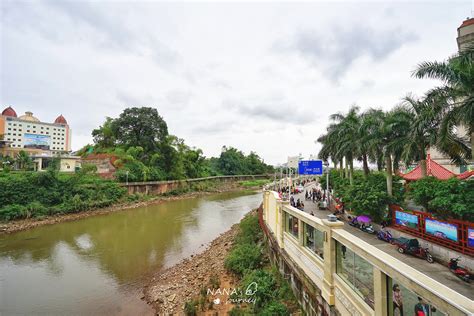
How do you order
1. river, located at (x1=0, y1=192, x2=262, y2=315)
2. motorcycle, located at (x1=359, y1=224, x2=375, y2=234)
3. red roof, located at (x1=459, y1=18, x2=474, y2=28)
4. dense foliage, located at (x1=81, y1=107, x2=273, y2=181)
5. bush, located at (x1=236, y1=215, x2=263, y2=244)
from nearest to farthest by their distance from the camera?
1. river, located at (x1=0, y1=192, x2=262, y2=315)
2. motorcycle, located at (x1=359, y1=224, x2=375, y2=234)
3. bush, located at (x1=236, y1=215, x2=263, y2=244)
4. red roof, located at (x1=459, y1=18, x2=474, y2=28)
5. dense foliage, located at (x1=81, y1=107, x2=273, y2=181)

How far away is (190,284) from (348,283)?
29.8ft

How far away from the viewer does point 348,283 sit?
5.51 meters

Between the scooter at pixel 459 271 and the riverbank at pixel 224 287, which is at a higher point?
the scooter at pixel 459 271

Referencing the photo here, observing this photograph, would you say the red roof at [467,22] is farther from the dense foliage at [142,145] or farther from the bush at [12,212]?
the bush at [12,212]

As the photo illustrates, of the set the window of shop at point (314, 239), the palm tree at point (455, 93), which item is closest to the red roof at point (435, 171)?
the palm tree at point (455, 93)

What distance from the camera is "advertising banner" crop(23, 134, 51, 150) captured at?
73.7 meters

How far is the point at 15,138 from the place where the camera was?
247ft

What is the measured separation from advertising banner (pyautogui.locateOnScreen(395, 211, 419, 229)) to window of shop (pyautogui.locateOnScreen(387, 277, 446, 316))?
30.8ft

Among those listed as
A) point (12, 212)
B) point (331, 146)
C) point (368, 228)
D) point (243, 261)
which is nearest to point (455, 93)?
point (368, 228)

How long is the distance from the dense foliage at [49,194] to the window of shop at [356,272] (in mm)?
31449

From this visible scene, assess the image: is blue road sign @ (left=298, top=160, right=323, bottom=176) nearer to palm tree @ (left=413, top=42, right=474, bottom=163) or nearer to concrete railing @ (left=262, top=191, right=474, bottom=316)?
palm tree @ (left=413, top=42, right=474, bottom=163)

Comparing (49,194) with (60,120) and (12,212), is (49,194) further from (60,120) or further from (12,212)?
(60,120)

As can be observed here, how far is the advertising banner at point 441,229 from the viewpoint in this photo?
32.0ft

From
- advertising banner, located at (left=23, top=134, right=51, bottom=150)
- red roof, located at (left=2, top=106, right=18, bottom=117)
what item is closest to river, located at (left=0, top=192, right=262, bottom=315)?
advertising banner, located at (left=23, top=134, right=51, bottom=150)
